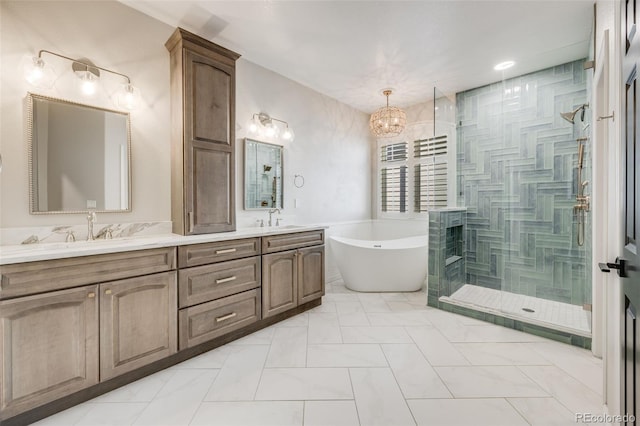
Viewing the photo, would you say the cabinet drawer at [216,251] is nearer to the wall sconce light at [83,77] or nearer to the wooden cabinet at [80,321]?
the wooden cabinet at [80,321]

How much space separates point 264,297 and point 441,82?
349 centimetres

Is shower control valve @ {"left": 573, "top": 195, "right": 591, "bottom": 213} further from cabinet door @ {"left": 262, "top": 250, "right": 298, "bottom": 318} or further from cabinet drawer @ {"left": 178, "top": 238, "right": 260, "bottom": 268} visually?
cabinet drawer @ {"left": 178, "top": 238, "right": 260, "bottom": 268}

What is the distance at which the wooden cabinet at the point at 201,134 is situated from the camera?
2.33m

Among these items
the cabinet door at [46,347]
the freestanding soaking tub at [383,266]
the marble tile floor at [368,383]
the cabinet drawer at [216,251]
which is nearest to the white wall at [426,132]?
the freestanding soaking tub at [383,266]

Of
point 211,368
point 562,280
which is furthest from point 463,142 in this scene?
point 211,368

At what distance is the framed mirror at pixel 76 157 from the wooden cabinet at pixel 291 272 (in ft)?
4.18

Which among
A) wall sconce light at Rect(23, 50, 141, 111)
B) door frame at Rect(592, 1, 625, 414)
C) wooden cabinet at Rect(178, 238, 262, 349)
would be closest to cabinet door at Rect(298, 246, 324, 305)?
wooden cabinet at Rect(178, 238, 262, 349)

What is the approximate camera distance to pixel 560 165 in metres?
3.09

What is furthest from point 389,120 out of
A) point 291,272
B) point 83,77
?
point 83,77

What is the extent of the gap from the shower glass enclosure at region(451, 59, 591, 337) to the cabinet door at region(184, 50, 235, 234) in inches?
111

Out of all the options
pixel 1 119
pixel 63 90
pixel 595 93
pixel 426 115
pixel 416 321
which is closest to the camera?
pixel 1 119

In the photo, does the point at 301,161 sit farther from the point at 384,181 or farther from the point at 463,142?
the point at 463,142

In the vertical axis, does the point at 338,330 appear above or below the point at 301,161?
below

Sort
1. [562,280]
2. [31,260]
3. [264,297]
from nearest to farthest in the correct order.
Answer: [31,260], [264,297], [562,280]
